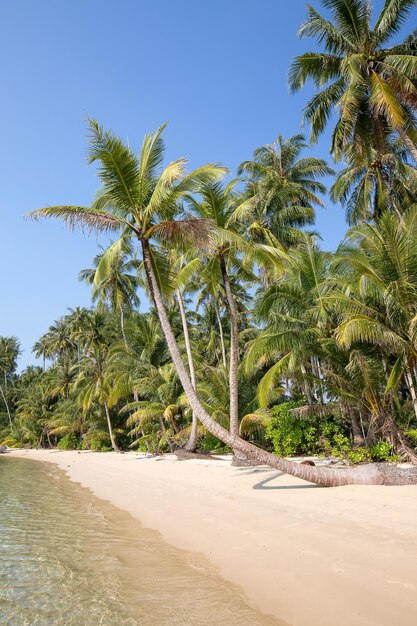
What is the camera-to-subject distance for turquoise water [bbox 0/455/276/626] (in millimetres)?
3441

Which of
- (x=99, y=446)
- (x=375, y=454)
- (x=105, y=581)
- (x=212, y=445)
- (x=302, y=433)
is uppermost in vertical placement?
(x=302, y=433)

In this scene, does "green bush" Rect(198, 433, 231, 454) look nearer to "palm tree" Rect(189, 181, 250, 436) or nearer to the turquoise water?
"palm tree" Rect(189, 181, 250, 436)

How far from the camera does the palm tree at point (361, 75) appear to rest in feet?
40.8

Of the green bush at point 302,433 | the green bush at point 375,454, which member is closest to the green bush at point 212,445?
the green bush at point 302,433

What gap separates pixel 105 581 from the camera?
171 inches

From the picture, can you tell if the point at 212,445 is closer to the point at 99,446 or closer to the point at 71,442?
the point at 99,446

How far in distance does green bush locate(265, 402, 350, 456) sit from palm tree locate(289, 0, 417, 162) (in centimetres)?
916

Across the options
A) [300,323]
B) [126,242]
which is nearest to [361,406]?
[300,323]

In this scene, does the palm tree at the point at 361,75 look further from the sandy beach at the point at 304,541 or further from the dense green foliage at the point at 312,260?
the sandy beach at the point at 304,541

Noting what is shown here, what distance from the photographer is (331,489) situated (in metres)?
7.58

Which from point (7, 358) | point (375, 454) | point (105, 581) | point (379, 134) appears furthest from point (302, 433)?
point (7, 358)

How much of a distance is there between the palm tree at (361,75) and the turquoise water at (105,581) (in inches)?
503

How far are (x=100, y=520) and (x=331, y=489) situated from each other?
14.5 ft

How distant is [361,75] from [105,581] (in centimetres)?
1517
